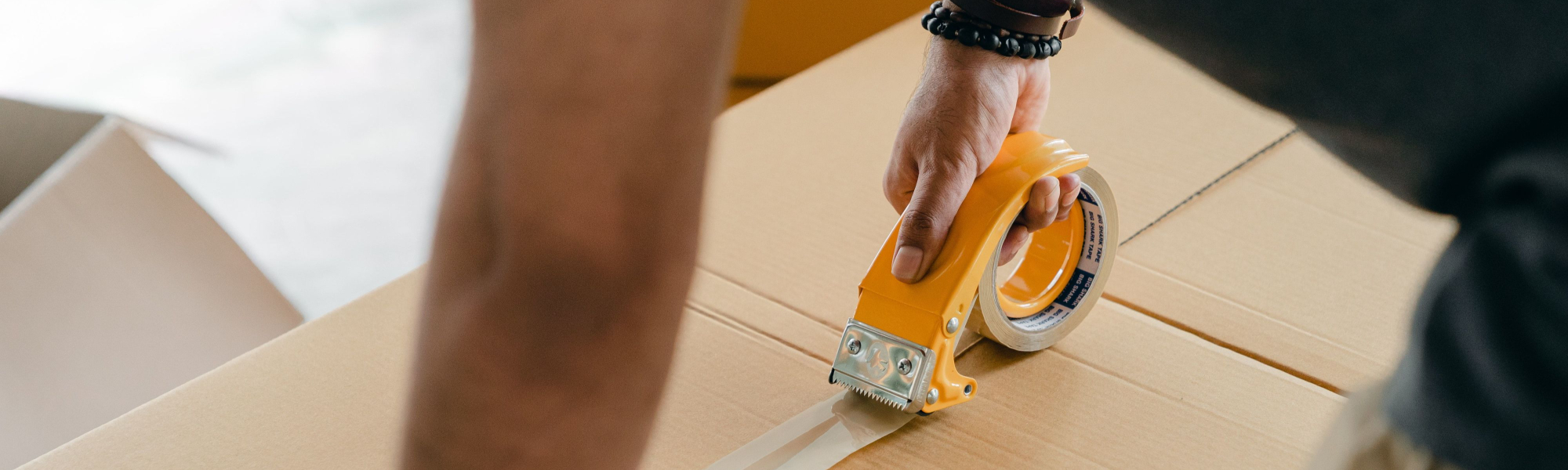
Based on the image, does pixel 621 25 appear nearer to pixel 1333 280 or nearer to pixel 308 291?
pixel 1333 280

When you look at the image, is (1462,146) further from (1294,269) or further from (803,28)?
(803,28)

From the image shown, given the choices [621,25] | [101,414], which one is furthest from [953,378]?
[101,414]

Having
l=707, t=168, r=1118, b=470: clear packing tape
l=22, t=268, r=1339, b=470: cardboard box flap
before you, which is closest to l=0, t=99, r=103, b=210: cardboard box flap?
l=22, t=268, r=1339, b=470: cardboard box flap

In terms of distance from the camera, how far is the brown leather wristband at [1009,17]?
29.0 inches

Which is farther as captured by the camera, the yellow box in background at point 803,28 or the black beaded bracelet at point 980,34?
the yellow box in background at point 803,28

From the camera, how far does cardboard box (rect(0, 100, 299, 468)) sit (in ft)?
2.58

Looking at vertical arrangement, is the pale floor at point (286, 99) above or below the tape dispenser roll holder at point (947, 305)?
below

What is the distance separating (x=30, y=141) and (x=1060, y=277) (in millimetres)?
1047

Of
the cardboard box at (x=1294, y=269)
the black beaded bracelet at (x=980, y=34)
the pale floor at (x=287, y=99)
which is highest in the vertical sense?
the black beaded bracelet at (x=980, y=34)

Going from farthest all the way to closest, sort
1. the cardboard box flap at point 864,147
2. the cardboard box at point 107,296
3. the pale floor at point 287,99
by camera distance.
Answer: the pale floor at point 287,99 < the cardboard box flap at point 864,147 < the cardboard box at point 107,296

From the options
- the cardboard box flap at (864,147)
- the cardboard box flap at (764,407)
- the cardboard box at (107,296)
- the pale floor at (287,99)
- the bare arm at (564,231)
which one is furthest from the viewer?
the pale floor at (287,99)

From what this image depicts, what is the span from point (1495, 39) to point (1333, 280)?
0.76 meters

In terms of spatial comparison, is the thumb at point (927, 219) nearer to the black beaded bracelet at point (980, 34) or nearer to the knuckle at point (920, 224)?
the knuckle at point (920, 224)

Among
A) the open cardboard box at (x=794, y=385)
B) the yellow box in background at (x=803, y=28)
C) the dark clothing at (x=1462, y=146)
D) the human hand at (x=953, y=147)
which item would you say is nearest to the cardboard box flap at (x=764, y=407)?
the open cardboard box at (x=794, y=385)
